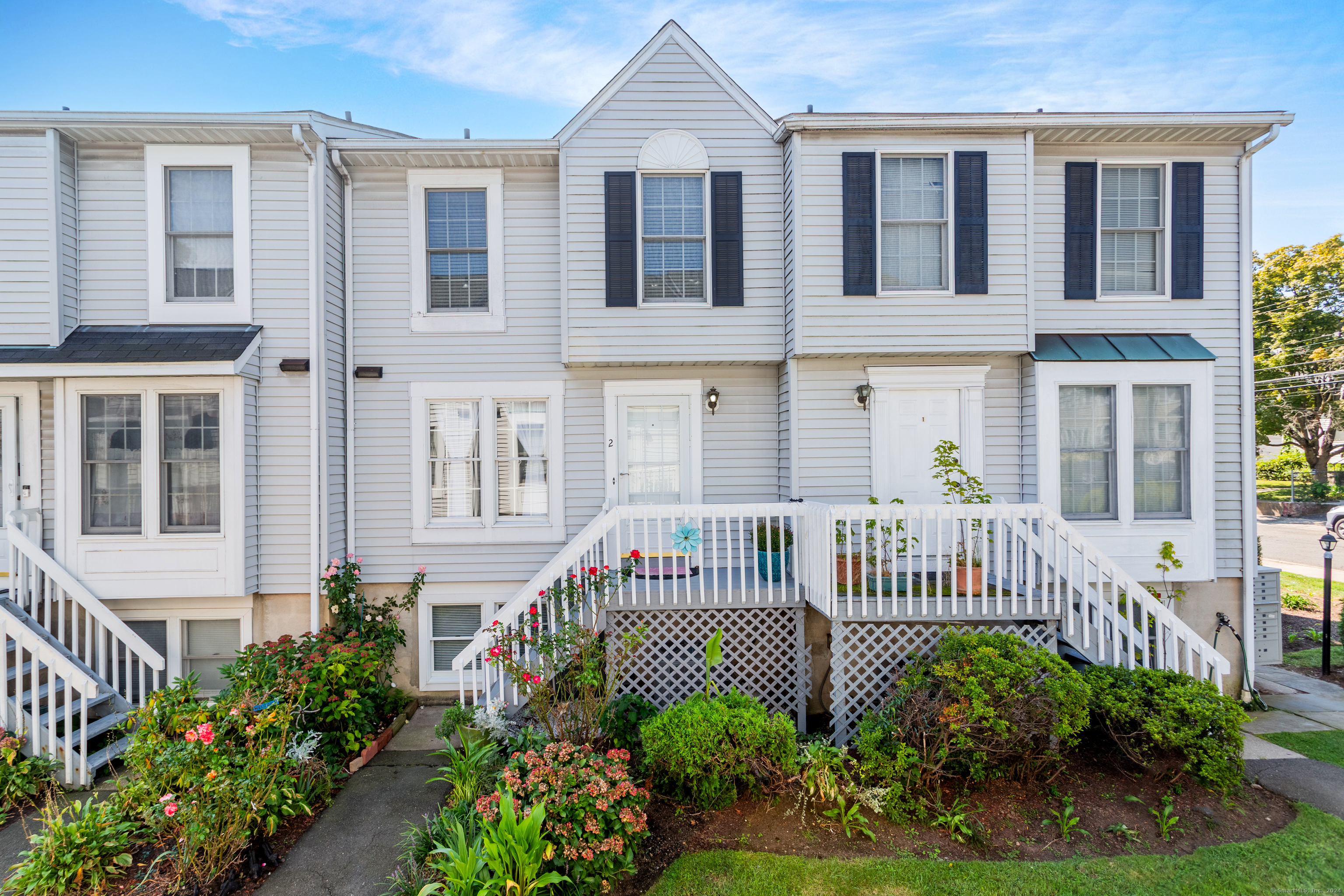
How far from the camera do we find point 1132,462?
6.71 meters

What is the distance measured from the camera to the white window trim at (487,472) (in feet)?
22.7

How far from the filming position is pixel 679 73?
660 cm

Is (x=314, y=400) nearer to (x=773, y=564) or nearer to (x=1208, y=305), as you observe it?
(x=773, y=564)

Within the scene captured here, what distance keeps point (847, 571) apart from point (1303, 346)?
32887 mm

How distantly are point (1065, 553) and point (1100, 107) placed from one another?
514 centimetres

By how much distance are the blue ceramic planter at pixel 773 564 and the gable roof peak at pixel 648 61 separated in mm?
4831

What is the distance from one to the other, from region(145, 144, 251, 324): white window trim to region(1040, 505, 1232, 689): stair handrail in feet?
28.7

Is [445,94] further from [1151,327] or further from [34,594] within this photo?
[1151,327]

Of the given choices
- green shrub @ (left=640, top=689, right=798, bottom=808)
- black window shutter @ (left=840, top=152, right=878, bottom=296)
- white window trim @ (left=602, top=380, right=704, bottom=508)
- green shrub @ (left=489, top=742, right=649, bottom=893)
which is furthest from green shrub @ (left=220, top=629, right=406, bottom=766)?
black window shutter @ (left=840, top=152, right=878, bottom=296)

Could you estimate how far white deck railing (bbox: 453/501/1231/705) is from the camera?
16.9 ft

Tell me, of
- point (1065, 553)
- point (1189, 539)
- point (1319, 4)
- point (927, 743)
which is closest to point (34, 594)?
point (927, 743)

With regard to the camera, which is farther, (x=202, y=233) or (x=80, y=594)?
(x=202, y=233)

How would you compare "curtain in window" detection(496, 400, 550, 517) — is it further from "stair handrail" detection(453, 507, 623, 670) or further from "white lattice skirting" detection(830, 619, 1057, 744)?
"white lattice skirting" detection(830, 619, 1057, 744)

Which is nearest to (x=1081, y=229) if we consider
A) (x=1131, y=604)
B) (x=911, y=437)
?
(x=911, y=437)
